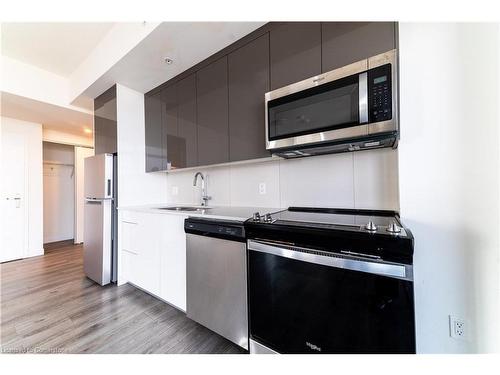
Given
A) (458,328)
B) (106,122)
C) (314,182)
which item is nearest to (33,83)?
(106,122)

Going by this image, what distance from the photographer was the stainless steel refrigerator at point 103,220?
2273 mm

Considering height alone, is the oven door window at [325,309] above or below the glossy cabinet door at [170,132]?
below

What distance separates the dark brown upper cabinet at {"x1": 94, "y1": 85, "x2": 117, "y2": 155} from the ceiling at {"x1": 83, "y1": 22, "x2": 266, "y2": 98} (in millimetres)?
163

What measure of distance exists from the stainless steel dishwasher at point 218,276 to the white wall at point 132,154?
134cm

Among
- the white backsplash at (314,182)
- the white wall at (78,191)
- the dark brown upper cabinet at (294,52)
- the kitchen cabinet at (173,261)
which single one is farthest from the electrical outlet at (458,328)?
the white wall at (78,191)

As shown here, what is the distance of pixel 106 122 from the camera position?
8.17 feet

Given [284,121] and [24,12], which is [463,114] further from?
[24,12]

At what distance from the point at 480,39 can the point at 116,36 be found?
264 cm

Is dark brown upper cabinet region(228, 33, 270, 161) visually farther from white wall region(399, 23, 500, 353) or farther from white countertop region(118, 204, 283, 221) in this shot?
white wall region(399, 23, 500, 353)

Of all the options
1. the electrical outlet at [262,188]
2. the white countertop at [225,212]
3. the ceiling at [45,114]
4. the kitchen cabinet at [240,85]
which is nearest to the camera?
the kitchen cabinet at [240,85]

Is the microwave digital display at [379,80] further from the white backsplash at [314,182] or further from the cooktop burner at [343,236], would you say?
the cooktop burner at [343,236]

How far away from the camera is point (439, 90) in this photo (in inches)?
38.2

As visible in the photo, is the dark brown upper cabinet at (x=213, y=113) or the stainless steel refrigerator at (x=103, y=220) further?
the stainless steel refrigerator at (x=103, y=220)

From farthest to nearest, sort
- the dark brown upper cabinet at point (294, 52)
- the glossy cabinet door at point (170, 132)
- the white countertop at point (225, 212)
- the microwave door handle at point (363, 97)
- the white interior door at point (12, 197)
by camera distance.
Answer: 1. the white interior door at point (12, 197)
2. the glossy cabinet door at point (170, 132)
3. the white countertop at point (225, 212)
4. the dark brown upper cabinet at point (294, 52)
5. the microwave door handle at point (363, 97)
